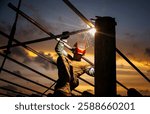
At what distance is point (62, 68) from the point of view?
18.7ft

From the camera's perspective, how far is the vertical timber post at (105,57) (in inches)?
163

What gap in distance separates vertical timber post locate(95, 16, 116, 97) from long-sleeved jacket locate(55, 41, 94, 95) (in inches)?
60.2

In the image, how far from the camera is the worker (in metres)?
5.62

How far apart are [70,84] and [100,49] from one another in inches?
74.1

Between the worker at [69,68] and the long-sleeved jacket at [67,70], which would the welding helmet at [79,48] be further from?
the long-sleeved jacket at [67,70]

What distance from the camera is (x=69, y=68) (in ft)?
19.4

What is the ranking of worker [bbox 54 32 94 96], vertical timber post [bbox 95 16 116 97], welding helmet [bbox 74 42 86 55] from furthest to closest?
welding helmet [bbox 74 42 86 55] → worker [bbox 54 32 94 96] → vertical timber post [bbox 95 16 116 97]

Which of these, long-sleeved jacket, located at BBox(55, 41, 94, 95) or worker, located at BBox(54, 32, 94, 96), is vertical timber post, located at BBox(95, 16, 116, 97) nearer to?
worker, located at BBox(54, 32, 94, 96)

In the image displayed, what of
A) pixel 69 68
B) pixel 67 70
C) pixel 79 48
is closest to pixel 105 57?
pixel 67 70

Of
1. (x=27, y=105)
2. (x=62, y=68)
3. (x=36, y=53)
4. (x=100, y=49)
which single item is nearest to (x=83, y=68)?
(x=62, y=68)

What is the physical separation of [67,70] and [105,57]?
1665 millimetres

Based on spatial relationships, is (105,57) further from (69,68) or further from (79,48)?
(79,48)

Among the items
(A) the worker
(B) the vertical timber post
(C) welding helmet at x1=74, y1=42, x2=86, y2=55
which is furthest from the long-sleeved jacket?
(B) the vertical timber post

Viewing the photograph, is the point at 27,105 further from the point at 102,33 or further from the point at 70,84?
the point at 102,33
